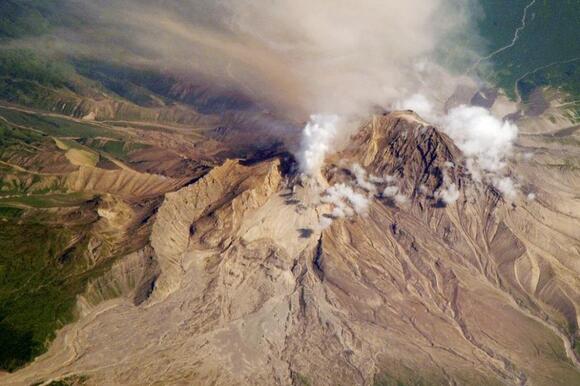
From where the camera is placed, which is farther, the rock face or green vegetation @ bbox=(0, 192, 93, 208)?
green vegetation @ bbox=(0, 192, 93, 208)

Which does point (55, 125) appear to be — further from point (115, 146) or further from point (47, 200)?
point (47, 200)

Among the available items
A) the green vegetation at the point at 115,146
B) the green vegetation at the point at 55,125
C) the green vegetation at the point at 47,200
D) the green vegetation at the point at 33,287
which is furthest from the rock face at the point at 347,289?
the green vegetation at the point at 55,125

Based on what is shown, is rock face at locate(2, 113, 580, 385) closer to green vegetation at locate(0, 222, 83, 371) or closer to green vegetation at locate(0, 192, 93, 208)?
green vegetation at locate(0, 222, 83, 371)

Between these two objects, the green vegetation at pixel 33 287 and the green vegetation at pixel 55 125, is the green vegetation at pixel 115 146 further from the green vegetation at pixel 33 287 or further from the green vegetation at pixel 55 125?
the green vegetation at pixel 33 287

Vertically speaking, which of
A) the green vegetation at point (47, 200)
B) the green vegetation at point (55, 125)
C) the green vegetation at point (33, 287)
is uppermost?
the green vegetation at point (55, 125)

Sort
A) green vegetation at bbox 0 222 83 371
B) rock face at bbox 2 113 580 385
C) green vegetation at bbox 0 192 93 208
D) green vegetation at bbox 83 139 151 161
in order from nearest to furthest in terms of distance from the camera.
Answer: green vegetation at bbox 0 222 83 371
rock face at bbox 2 113 580 385
green vegetation at bbox 0 192 93 208
green vegetation at bbox 83 139 151 161

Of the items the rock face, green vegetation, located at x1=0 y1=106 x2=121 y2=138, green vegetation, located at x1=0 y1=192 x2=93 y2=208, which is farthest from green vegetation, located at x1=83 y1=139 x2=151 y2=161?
the rock face

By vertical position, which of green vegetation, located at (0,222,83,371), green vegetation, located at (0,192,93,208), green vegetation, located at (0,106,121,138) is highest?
green vegetation, located at (0,106,121,138)

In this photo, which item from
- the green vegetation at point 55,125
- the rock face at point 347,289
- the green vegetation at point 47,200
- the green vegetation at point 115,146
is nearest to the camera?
the rock face at point 347,289

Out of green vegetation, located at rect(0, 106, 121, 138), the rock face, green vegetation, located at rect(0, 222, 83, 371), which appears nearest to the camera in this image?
green vegetation, located at rect(0, 222, 83, 371)
